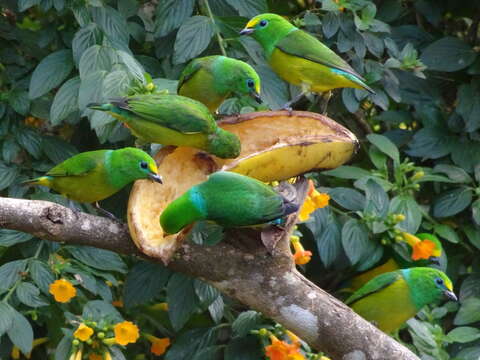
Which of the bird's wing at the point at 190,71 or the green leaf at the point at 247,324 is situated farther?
the green leaf at the point at 247,324

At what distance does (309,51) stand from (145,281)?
3.17ft

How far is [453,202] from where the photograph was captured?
3709 mm

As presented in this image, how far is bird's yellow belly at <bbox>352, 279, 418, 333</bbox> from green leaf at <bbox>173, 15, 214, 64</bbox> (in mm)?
1066

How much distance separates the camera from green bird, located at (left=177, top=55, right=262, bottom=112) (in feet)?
8.66

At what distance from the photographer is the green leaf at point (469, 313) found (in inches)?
136

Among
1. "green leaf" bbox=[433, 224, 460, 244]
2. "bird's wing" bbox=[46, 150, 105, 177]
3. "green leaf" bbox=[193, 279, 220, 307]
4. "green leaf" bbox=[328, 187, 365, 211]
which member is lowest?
"green leaf" bbox=[433, 224, 460, 244]

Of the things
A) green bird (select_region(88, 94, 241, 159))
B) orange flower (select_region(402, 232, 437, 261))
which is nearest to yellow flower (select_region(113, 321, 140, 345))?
green bird (select_region(88, 94, 241, 159))

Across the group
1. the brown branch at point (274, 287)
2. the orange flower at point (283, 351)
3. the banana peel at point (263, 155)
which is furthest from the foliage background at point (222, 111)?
the brown branch at point (274, 287)

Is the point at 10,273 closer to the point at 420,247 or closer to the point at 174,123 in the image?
the point at 174,123

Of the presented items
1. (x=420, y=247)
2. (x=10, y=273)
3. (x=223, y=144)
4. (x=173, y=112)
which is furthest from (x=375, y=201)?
(x=10, y=273)

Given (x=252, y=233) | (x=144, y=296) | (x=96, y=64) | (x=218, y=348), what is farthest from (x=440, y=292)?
(x=96, y=64)

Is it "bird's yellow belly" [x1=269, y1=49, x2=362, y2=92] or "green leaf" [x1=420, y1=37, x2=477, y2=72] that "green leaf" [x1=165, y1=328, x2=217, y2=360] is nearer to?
"bird's yellow belly" [x1=269, y1=49, x2=362, y2=92]

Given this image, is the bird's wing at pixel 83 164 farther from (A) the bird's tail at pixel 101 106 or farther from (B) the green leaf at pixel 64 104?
(B) the green leaf at pixel 64 104

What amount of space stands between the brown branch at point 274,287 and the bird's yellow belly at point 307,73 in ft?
3.09
